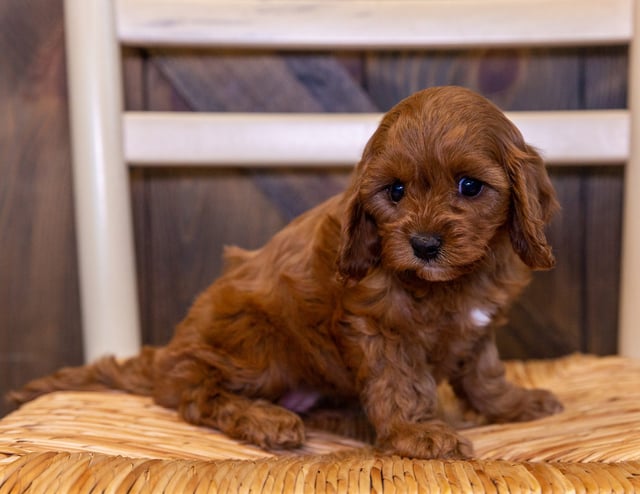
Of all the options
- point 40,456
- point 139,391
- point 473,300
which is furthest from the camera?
Answer: point 139,391

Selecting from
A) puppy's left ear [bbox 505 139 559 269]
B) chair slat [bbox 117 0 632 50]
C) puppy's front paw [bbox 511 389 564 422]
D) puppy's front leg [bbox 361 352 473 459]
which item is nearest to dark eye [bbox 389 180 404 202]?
puppy's left ear [bbox 505 139 559 269]

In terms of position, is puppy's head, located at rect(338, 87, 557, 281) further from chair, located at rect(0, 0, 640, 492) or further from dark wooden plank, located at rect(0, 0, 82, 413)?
dark wooden plank, located at rect(0, 0, 82, 413)

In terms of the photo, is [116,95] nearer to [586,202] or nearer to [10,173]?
[10,173]

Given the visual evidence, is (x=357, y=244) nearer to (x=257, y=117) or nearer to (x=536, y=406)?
(x=536, y=406)

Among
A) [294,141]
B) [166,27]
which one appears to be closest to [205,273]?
[294,141]

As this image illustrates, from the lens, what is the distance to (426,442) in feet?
4.15

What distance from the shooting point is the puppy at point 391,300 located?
122 cm

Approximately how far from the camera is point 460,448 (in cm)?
125

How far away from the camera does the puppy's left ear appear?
1.25m

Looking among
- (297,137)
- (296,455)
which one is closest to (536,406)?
(296,455)

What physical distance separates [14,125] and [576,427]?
68.4 inches

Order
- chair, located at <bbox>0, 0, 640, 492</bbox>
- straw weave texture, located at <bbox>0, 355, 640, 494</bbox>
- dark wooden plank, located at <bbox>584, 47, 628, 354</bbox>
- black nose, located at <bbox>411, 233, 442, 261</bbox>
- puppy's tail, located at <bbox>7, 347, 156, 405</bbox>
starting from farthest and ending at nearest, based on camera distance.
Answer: dark wooden plank, located at <bbox>584, 47, 628, 354</bbox>, chair, located at <bbox>0, 0, 640, 492</bbox>, puppy's tail, located at <bbox>7, 347, 156, 405</bbox>, black nose, located at <bbox>411, 233, 442, 261</bbox>, straw weave texture, located at <bbox>0, 355, 640, 494</bbox>

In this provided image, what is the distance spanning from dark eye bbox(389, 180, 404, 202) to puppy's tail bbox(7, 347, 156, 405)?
72 centimetres

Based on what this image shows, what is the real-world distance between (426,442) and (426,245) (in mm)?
339
